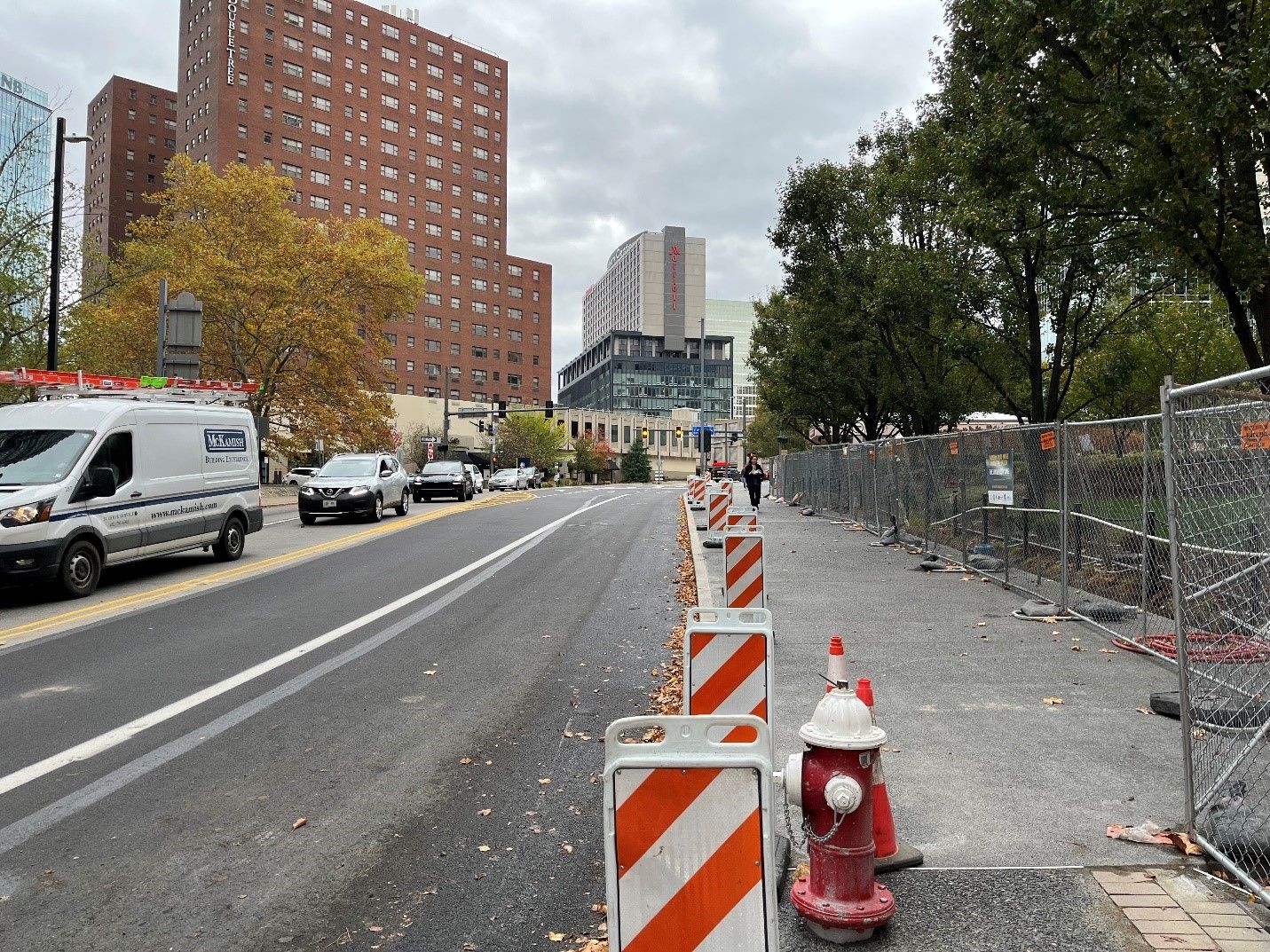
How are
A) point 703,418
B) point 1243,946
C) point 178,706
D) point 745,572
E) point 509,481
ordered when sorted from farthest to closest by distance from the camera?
point 703,418 < point 509,481 < point 745,572 < point 178,706 < point 1243,946

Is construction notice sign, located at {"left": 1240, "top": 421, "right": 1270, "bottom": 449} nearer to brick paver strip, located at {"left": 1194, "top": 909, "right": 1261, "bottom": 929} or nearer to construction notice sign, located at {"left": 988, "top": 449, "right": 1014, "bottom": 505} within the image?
brick paver strip, located at {"left": 1194, "top": 909, "right": 1261, "bottom": 929}

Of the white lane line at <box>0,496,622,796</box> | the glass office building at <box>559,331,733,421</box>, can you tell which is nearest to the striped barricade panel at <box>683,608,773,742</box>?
the white lane line at <box>0,496,622,796</box>

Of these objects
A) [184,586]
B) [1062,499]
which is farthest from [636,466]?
[1062,499]

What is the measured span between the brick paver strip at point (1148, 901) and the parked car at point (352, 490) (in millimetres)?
20710

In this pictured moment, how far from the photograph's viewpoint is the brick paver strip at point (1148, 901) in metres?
3.66

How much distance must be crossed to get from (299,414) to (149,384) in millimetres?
27983

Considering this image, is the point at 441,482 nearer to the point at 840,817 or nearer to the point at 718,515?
the point at 718,515

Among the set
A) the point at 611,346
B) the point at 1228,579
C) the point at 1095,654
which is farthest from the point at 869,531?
the point at 611,346

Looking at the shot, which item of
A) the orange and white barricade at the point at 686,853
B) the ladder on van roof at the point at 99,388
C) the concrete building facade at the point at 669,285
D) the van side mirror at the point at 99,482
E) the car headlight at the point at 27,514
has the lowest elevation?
the orange and white barricade at the point at 686,853

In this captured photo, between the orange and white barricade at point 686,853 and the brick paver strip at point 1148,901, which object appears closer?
the orange and white barricade at point 686,853

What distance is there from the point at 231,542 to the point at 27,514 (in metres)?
4.46

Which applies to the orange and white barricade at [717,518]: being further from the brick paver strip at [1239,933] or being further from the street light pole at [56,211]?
the street light pole at [56,211]

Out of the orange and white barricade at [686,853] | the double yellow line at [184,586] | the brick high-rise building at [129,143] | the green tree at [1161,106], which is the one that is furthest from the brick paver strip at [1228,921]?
the brick high-rise building at [129,143]

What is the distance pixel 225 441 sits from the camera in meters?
14.7
